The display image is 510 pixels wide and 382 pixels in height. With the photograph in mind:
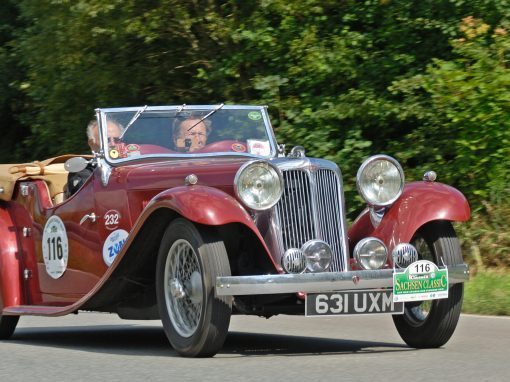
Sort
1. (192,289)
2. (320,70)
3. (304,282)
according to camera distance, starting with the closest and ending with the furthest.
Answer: (304,282) < (192,289) < (320,70)

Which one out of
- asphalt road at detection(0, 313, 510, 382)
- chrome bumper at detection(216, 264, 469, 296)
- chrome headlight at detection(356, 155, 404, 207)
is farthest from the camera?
chrome headlight at detection(356, 155, 404, 207)

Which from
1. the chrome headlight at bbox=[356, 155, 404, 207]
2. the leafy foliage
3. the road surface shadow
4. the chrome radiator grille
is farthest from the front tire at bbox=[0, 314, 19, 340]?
the leafy foliage

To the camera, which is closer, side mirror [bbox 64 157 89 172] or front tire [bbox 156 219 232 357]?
front tire [bbox 156 219 232 357]

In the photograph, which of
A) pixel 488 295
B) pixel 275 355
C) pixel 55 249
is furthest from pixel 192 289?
pixel 488 295

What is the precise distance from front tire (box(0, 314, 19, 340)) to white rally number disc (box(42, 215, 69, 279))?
549 millimetres

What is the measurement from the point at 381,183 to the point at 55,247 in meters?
2.64

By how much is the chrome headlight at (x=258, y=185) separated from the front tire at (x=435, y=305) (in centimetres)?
114

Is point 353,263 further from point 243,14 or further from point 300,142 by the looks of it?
point 243,14

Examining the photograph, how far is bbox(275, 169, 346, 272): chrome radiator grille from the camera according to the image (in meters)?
7.27

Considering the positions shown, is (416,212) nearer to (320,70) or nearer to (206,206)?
(206,206)

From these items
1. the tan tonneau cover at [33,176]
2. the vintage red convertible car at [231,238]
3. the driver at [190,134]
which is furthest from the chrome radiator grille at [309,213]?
the tan tonneau cover at [33,176]

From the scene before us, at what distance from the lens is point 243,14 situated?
16.2m

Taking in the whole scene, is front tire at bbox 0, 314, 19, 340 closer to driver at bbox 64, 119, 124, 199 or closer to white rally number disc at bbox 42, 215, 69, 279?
white rally number disc at bbox 42, 215, 69, 279

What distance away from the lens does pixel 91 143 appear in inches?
350
